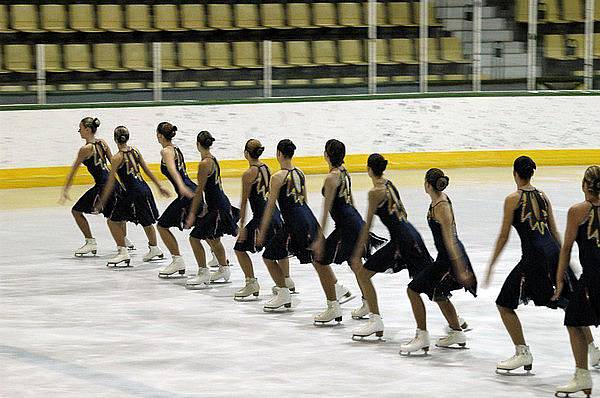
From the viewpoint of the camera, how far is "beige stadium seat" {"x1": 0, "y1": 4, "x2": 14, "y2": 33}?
63.7 feet

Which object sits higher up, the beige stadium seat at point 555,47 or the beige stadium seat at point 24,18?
the beige stadium seat at point 24,18

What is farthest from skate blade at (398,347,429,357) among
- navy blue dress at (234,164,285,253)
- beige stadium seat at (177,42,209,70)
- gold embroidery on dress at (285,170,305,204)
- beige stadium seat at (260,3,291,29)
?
Answer: beige stadium seat at (260,3,291,29)

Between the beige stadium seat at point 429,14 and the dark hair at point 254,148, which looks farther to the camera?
the beige stadium seat at point 429,14

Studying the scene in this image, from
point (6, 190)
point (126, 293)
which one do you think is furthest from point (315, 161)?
point (126, 293)

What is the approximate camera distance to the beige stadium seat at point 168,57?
19812 mm

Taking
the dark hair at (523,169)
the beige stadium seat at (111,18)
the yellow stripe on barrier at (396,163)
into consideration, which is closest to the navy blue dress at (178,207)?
the dark hair at (523,169)

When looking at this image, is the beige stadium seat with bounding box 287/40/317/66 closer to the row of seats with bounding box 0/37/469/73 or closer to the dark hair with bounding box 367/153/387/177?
the row of seats with bounding box 0/37/469/73

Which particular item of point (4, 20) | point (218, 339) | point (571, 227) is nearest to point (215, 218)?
point (218, 339)

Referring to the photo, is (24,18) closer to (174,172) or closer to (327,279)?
(174,172)

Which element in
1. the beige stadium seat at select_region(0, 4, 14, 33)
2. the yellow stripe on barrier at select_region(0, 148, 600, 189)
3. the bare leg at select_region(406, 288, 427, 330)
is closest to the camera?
the bare leg at select_region(406, 288, 427, 330)

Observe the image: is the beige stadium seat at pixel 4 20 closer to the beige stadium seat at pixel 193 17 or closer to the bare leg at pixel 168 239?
the beige stadium seat at pixel 193 17

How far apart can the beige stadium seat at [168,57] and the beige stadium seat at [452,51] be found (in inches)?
177

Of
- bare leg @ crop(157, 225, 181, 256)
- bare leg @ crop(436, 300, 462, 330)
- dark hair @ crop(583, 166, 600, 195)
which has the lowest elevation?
bare leg @ crop(436, 300, 462, 330)

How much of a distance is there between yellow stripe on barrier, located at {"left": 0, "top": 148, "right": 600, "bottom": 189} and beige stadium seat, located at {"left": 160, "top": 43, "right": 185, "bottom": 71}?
1.70 metres
